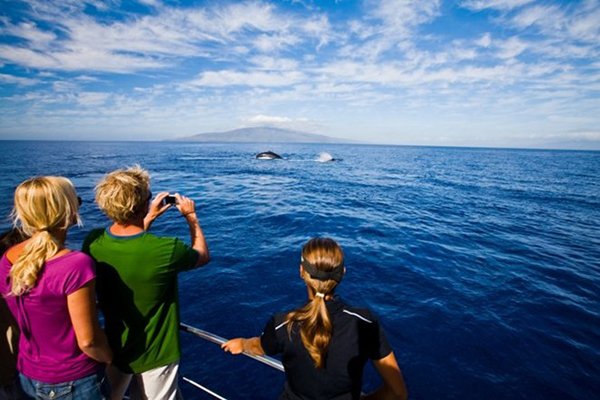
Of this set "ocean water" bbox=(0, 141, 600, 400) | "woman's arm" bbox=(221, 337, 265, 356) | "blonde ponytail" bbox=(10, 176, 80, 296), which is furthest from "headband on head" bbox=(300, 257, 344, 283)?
"ocean water" bbox=(0, 141, 600, 400)

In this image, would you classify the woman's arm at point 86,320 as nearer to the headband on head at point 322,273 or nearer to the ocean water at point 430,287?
the headband on head at point 322,273

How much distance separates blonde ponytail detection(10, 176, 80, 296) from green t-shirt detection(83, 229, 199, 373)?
1.49 feet

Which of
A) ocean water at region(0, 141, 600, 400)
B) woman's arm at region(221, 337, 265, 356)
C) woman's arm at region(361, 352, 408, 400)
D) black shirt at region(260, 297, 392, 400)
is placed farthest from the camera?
ocean water at region(0, 141, 600, 400)

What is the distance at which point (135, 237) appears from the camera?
2814 millimetres

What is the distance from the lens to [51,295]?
235 cm

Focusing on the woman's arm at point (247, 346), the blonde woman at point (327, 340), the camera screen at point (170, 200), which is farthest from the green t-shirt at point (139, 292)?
the blonde woman at point (327, 340)

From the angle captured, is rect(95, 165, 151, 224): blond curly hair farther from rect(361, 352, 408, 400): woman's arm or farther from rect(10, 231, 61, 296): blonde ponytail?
rect(361, 352, 408, 400): woman's arm

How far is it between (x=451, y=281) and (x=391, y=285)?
2.78 meters

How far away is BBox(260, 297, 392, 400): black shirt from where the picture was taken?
7.80 feet

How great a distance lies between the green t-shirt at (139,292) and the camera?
9.13 feet

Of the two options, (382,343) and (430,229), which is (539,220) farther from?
(382,343)

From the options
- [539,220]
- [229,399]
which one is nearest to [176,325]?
[229,399]

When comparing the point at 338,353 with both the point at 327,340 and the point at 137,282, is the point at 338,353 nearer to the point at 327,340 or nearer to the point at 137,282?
the point at 327,340

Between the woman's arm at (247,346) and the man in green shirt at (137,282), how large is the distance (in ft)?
2.17
